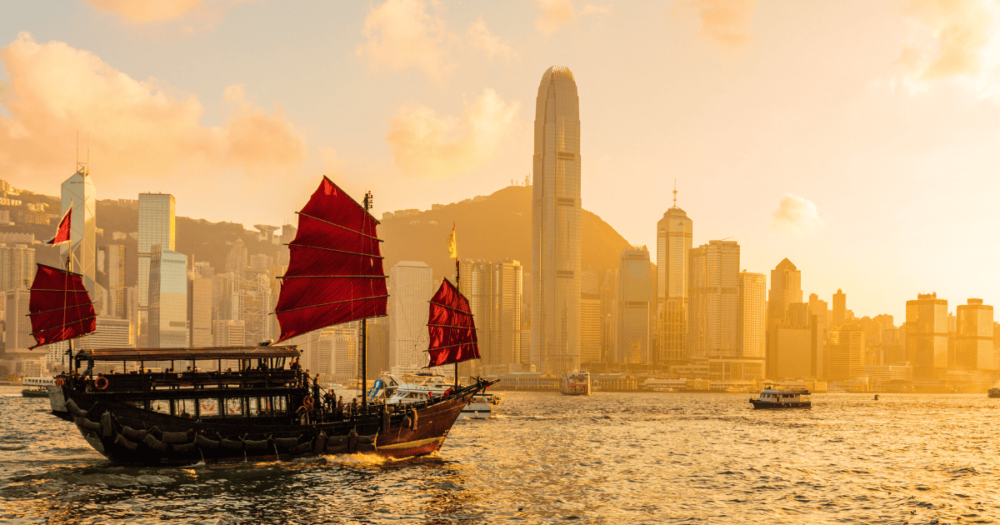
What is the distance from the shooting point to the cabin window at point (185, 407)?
130 feet

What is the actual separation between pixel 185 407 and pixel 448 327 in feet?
53.7

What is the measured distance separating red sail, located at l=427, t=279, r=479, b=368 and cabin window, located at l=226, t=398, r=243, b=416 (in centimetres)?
1258

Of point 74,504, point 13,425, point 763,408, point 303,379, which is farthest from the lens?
point 763,408

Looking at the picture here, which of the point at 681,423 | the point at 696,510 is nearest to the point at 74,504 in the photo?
the point at 696,510

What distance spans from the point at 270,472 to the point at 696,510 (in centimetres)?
2020

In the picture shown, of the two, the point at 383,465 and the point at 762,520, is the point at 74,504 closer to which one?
the point at 383,465

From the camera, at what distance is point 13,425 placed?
71062 mm

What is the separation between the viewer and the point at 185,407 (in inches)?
1563

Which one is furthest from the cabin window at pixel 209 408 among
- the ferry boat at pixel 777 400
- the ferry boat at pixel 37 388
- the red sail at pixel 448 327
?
the ferry boat at pixel 37 388

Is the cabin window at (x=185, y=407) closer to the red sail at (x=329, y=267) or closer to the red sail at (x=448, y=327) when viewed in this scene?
the red sail at (x=329, y=267)

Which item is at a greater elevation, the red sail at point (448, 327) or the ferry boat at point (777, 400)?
the red sail at point (448, 327)

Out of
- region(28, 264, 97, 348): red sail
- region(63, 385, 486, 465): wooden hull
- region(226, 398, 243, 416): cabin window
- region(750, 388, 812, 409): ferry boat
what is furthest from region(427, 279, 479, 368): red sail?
region(750, 388, 812, 409): ferry boat

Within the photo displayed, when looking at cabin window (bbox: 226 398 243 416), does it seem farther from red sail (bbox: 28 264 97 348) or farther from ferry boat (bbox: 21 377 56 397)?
ferry boat (bbox: 21 377 56 397)

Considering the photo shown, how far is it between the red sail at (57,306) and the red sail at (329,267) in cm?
1414
